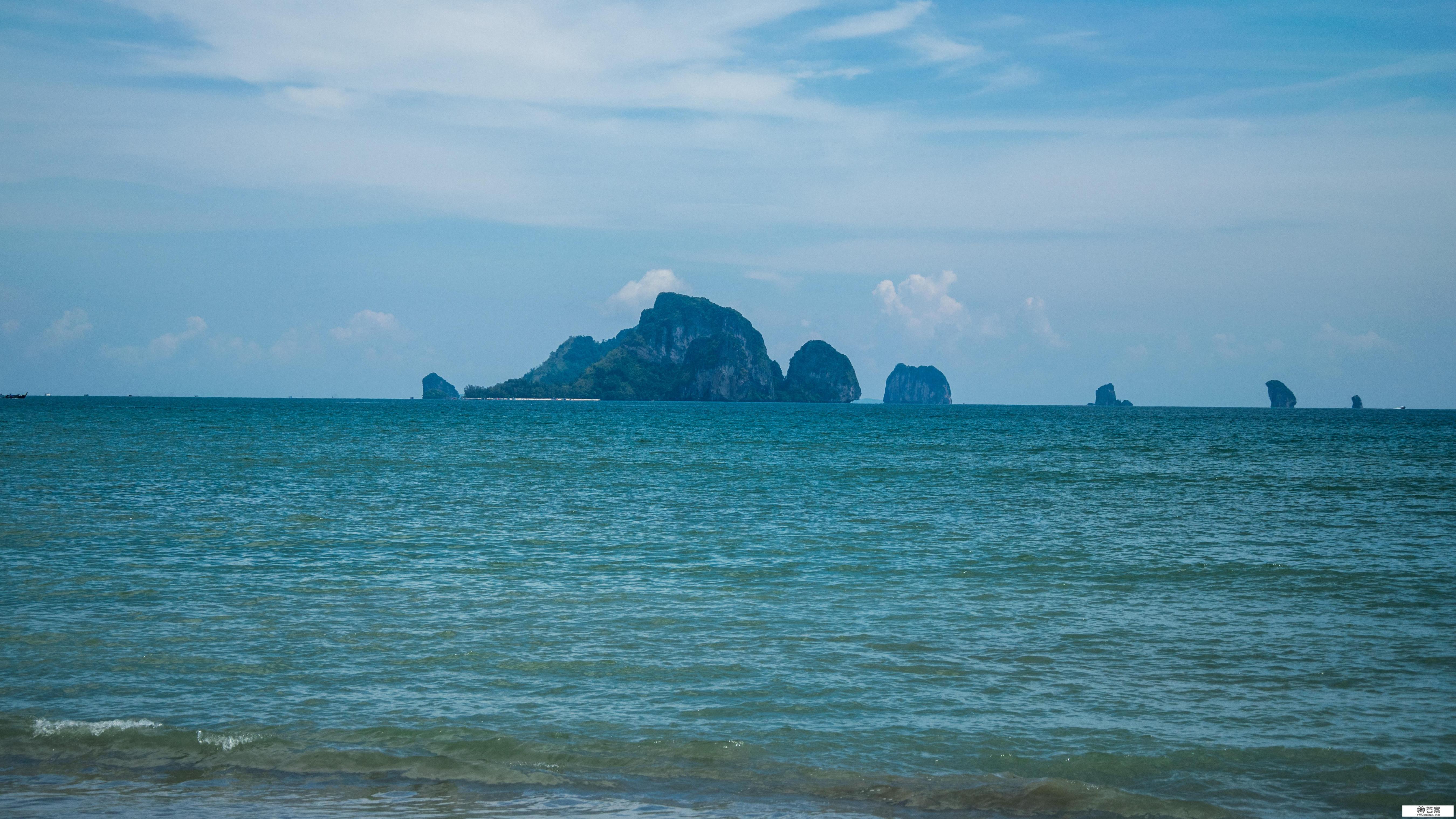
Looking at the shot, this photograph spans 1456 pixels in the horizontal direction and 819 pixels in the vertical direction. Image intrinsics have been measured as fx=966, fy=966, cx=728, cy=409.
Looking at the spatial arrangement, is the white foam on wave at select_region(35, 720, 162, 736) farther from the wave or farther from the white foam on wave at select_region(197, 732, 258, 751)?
the white foam on wave at select_region(197, 732, 258, 751)

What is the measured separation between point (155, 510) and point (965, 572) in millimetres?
25513

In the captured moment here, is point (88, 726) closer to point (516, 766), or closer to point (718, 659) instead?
point (516, 766)

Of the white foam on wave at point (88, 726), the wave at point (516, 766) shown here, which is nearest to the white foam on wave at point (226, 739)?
the wave at point (516, 766)

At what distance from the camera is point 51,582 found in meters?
19.2

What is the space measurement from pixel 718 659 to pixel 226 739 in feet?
21.1

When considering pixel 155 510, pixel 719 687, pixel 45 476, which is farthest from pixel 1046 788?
pixel 45 476

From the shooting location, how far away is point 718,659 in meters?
14.2

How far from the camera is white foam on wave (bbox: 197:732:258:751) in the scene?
1073cm

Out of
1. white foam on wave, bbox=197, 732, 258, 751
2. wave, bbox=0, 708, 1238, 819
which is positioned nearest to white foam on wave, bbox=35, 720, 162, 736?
wave, bbox=0, 708, 1238, 819

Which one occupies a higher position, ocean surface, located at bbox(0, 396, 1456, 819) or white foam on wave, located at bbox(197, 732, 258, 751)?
ocean surface, located at bbox(0, 396, 1456, 819)

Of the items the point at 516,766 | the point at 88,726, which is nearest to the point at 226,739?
the point at 88,726

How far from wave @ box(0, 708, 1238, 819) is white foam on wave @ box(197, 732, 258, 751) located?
16mm

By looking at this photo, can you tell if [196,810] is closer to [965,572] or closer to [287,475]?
[965,572]

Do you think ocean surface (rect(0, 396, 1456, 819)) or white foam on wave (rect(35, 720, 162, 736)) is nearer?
ocean surface (rect(0, 396, 1456, 819))
